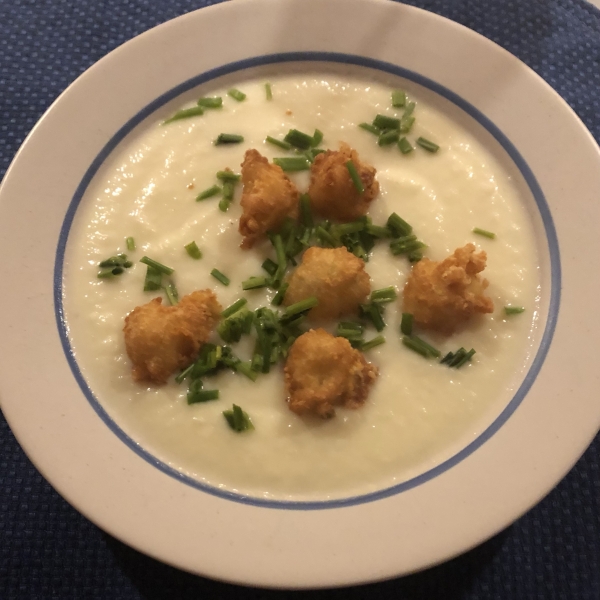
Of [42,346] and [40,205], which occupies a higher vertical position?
[40,205]

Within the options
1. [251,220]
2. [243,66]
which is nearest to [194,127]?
[243,66]

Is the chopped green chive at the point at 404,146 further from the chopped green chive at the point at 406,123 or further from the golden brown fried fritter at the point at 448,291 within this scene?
the golden brown fried fritter at the point at 448,291

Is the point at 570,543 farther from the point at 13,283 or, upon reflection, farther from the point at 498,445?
the point at 13,283

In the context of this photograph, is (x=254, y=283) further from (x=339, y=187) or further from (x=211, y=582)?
(x=211, y=582)

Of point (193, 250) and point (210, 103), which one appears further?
point (210, 103)

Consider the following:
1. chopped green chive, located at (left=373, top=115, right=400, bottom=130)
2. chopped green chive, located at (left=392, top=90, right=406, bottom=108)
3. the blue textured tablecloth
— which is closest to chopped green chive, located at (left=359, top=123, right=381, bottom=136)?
chopped green chive, located at (left=373, top=115, right=400, bottom=130)

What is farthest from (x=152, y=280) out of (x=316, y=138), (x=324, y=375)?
(x=316, y=138)
